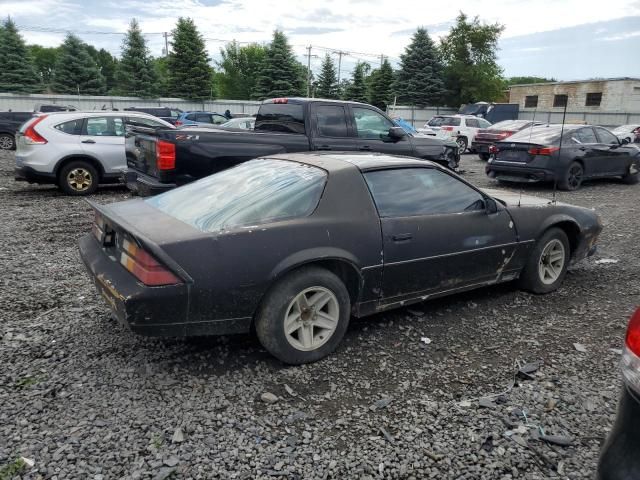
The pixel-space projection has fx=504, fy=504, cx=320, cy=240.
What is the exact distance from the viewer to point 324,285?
343 cm

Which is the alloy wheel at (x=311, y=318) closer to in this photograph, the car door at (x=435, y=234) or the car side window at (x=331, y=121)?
the car door at (x=435, y=234)

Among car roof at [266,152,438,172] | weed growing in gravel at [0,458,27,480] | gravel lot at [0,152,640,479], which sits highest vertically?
car roof at [266,152,438,172]

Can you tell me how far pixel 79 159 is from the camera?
9656 mm

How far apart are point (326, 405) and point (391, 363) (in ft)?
2.32

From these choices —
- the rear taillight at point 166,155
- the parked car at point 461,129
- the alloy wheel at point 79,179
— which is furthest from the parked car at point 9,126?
the parked car at point 461,129

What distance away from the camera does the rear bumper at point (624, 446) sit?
1663 mm

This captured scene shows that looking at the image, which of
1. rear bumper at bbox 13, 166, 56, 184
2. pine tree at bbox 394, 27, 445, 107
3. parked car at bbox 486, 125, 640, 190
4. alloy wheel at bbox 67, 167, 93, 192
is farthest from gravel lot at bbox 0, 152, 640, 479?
pine tree at bbox 394, 27, 445, 107

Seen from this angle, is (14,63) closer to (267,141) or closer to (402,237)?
(267,141)

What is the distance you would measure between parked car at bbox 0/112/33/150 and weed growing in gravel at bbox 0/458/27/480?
1969 cm

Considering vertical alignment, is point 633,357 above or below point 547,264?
above

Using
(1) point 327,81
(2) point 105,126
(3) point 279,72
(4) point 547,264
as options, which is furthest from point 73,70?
(4) point 547,264

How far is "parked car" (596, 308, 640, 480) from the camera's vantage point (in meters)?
1.67

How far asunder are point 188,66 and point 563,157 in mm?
35112

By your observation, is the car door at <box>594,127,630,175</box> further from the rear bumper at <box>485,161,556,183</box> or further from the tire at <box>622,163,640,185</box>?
the rear bumper at <box>485,161,556,183</box>
